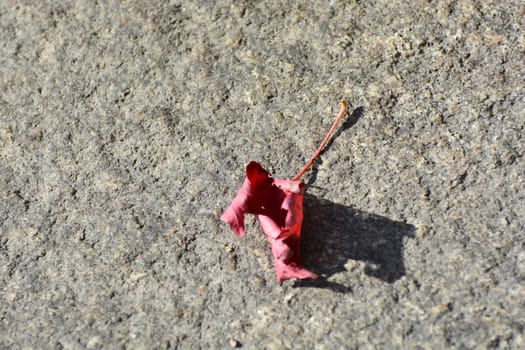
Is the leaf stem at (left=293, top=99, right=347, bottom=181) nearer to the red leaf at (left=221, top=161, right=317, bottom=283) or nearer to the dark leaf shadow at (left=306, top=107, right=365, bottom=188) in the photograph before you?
the dark leaf shadow at (left=306, top=107, right=365, bottom=188)

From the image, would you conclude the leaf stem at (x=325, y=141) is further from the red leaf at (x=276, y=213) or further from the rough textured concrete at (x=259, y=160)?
the red leaf at (x=276, y=213)

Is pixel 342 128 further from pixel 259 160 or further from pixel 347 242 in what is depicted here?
pixel 347 242

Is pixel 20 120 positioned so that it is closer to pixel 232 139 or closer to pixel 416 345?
pixel 232 139

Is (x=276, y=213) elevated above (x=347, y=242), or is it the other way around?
(x=276, y=213)

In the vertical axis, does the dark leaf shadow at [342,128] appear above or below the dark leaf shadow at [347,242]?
above

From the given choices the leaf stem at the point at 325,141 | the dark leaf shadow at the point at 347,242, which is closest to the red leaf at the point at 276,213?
the dark leaf shadow at the point at 347,242

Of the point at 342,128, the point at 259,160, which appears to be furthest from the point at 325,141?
the point at 259,160

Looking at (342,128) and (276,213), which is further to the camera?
(342,128)
